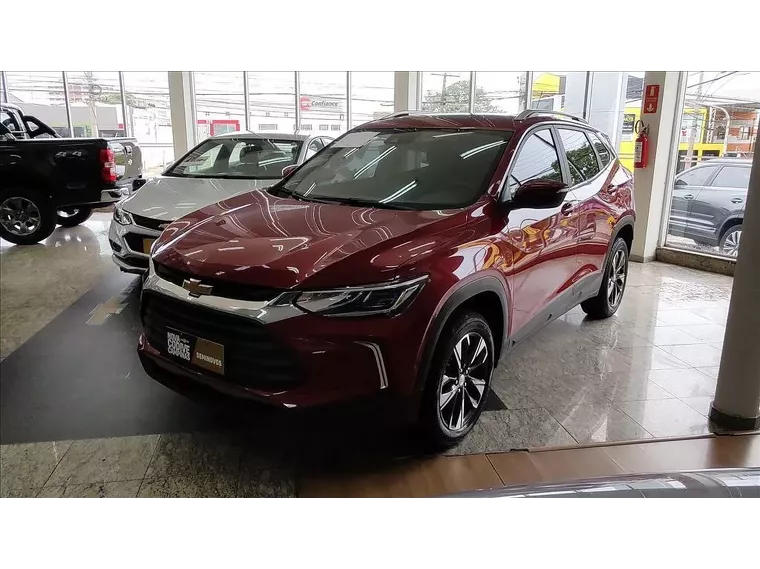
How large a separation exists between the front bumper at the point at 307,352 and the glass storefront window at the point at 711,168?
19.0 ft

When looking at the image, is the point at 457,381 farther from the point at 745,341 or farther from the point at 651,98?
the point at 651,98

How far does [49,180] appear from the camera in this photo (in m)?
7.22

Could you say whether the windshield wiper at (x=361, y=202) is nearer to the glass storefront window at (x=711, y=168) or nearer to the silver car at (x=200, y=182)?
the silver car at (x=200, y=182)

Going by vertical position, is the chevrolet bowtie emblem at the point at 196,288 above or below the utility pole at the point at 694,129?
below

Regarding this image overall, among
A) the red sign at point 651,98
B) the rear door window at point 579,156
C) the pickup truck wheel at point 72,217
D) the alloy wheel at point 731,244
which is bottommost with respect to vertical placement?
the pickup truck wheel at point 72,217

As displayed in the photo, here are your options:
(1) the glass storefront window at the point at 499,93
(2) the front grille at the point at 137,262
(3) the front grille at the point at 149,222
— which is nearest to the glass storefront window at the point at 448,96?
(1) the glass storefront window at the point at 499,93

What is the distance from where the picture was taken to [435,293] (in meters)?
2.39

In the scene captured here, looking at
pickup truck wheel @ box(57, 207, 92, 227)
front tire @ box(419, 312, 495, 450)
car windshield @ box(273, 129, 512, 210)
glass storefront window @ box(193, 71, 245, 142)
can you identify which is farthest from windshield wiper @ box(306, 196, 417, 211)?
glass storefront window @ box(193, 71, 245, 142)

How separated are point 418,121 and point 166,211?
224 centimetres

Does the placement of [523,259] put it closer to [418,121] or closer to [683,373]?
[418,121]

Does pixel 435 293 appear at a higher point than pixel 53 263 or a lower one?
higher

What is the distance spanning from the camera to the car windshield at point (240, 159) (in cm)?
571

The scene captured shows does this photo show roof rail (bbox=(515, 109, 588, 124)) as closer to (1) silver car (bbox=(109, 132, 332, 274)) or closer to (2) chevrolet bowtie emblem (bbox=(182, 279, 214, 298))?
(2) chevrolet bowtie emblem (bbox=(182, 279, 214, 298))
